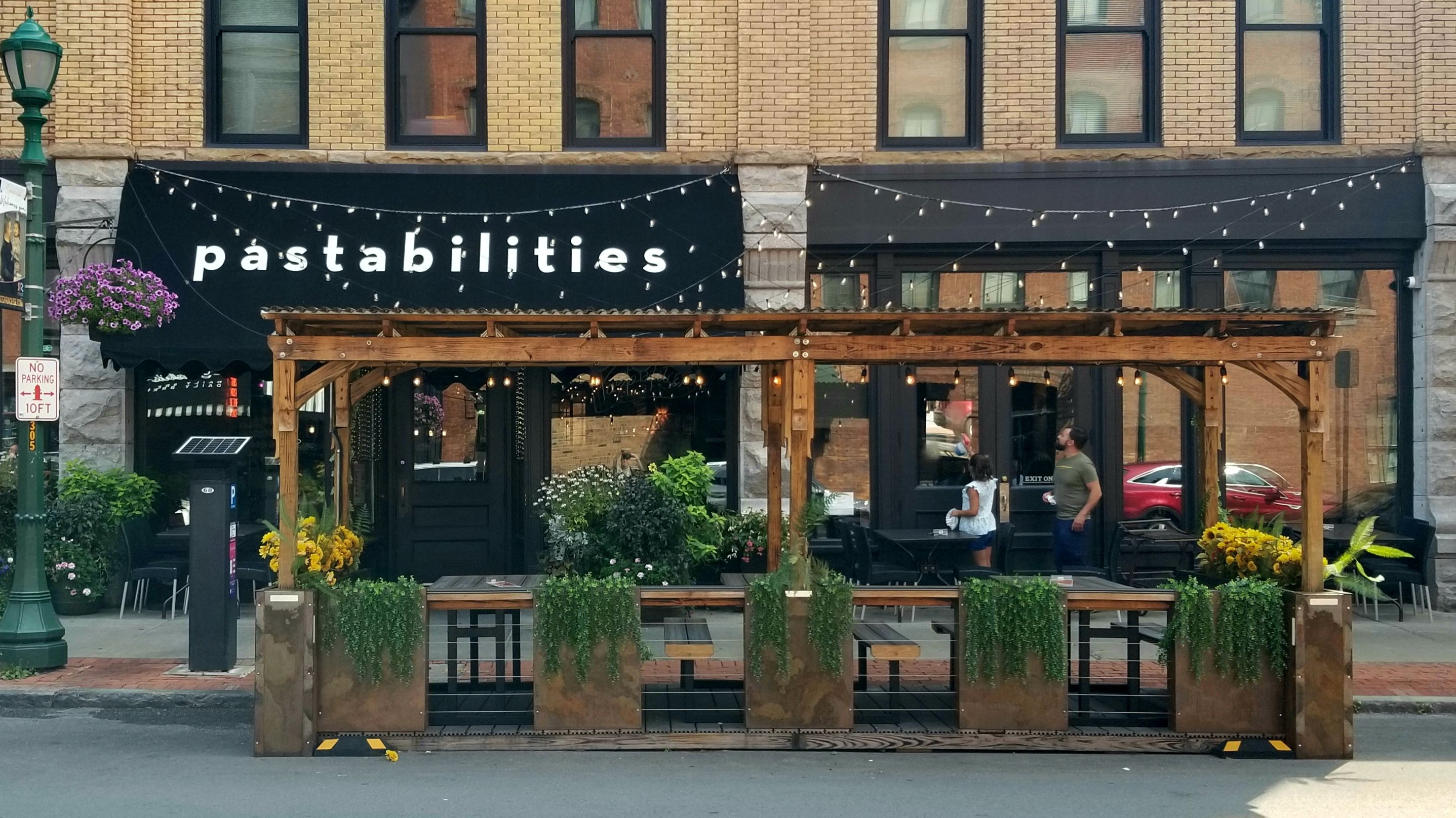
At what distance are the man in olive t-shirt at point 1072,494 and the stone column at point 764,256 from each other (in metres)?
2.58

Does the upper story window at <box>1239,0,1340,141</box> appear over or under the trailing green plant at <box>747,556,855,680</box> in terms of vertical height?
over

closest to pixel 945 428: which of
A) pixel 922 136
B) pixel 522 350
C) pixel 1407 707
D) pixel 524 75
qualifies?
pixel 922 136

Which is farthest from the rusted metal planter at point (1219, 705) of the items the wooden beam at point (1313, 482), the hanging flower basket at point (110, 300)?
the hanging flower basket at point (110, 300)

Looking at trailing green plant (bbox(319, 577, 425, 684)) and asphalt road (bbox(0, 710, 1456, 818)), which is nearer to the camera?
asphalt road (bbox(0, 710, 1456, 818))

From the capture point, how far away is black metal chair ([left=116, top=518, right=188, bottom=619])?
11945 mm

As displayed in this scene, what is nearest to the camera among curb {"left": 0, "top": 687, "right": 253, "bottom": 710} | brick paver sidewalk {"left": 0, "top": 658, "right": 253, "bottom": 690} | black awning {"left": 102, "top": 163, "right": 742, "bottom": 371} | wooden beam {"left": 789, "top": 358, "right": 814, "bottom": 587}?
wooden beam {"left": 789, "top": 358, "right": 814, "bottom": 587}

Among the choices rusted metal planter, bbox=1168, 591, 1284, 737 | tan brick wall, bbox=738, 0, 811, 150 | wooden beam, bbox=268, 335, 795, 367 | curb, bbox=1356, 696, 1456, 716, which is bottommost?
curb, bbox=1356, 696, 1456, 716

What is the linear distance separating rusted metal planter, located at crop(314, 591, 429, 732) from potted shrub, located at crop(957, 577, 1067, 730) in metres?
3.22

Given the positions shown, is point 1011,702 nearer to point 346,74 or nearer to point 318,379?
point 318,379

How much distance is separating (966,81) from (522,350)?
738 centimetres

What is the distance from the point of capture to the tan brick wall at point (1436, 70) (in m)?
13.0

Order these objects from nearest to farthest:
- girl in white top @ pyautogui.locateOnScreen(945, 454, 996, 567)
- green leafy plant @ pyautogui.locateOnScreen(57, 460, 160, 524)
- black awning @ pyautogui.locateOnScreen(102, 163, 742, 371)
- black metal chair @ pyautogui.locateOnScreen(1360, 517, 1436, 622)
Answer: girl in white top @ pyautogui.locateOnScreen(945, 454, 996, 567)
green leafy plant @ pyautogui.locateOnScreen(57, 460, 160, 524)
black awning @ pyautogui.locateOnScreen(102, 163, 742, 371)
black metal chair @ pyautogui.locateOnScreen(1360, 517, 1436, 622)

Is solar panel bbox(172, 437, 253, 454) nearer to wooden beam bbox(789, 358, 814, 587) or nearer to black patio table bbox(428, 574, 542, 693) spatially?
black patio table bbox(428, 574, 542, 693)

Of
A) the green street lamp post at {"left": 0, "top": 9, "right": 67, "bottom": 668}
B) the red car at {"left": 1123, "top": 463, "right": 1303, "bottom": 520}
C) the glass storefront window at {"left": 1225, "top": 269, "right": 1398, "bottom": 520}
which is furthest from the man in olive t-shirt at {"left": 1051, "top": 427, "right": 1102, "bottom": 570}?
the green street lamp post at {"left": 0, "top": 9, "right": 67, "bottom": 668}
